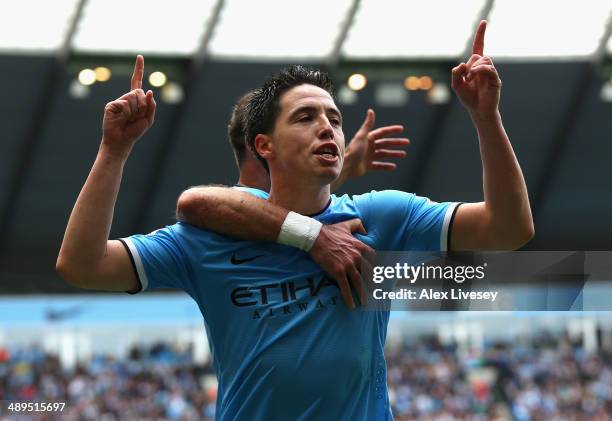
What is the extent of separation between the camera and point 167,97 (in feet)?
53.4

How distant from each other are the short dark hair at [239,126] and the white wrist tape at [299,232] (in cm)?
52

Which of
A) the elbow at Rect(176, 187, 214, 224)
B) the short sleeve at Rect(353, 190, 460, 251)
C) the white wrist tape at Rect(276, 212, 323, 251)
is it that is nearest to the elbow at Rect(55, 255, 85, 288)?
the elbow at Rect(176, 187, 214, 224)

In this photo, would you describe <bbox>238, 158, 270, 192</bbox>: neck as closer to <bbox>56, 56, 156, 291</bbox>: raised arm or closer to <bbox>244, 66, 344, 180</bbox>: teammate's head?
<bbox>244, 66, 344, 180</bbox>: teammate's head

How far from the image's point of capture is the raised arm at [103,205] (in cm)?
286

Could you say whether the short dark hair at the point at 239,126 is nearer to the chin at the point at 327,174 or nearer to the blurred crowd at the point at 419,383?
the chin at the point at 327,174

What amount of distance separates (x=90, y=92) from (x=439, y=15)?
5044 mm

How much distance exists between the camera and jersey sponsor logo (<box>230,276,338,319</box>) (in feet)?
9.58

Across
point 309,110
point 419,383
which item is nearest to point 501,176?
point 309,110

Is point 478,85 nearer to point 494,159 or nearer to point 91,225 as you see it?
point 494,159

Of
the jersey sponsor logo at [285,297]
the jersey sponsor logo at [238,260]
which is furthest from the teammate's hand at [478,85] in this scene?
the jersey sponsor logo at [238,260]

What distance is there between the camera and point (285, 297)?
2939mm

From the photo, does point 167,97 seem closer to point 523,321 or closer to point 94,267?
point 523,321

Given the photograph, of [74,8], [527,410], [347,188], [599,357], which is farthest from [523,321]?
[74,8]

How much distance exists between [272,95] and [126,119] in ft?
1.62
